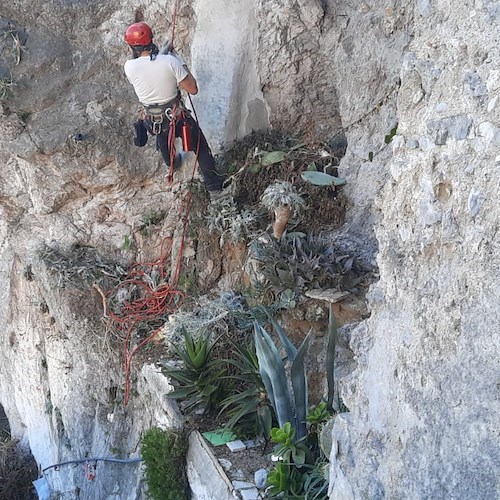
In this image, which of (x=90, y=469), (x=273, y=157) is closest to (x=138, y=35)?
(x=273, y=157)

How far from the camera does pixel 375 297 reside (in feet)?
10.3

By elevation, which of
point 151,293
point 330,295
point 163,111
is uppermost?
point 163,111

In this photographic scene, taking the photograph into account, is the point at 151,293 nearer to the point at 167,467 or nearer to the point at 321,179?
the point at 321,179

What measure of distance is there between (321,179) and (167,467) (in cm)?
279

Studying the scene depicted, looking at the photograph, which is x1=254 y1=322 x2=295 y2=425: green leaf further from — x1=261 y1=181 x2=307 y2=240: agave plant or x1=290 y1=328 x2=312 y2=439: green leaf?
x1=261 y1=181 x2=307 y2=240: agave plant

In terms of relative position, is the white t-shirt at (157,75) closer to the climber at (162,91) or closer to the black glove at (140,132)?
the climber at (162,91)

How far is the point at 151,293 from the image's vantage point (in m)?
7.14

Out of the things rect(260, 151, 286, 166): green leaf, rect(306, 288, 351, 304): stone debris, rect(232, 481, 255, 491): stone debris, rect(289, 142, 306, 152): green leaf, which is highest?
rect(289, 142, 306, 152): green leaf

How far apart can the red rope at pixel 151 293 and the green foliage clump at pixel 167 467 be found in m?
1.63

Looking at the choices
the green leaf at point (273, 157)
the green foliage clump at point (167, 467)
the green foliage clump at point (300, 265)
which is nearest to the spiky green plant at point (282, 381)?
the green foliage clump at point (300, 265)

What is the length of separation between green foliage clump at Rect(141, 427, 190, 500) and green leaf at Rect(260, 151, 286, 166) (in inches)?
105

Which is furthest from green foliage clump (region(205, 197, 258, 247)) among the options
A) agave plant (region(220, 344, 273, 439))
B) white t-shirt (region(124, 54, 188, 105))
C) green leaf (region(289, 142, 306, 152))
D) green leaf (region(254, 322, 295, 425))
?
green leaf (region(254, 322, 295, 425))

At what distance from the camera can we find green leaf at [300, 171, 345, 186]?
19.9 feet

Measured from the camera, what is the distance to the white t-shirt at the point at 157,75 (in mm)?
5840
